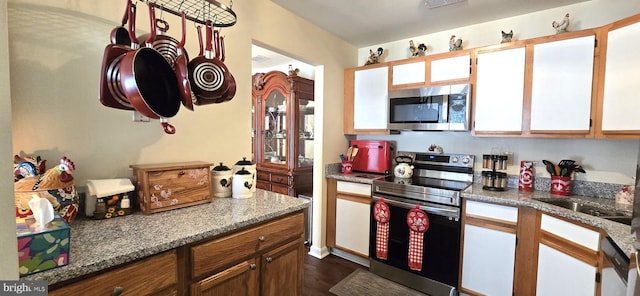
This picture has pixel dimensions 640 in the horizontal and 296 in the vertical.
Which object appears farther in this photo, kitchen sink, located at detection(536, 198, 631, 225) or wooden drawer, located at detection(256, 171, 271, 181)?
wooden drawer, located at detection(256, 171, 271, 181)

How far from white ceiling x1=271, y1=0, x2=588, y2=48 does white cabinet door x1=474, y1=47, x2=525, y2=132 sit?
0.37 metres

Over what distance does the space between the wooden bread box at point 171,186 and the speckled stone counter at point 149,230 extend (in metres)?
0.04

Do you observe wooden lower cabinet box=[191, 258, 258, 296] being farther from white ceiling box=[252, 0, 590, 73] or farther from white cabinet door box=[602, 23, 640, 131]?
white cabinet door box=[602, 23, 640, 131]

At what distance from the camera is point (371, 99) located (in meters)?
2.86

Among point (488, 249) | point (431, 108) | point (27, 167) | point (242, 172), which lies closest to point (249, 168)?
point (242, 172)

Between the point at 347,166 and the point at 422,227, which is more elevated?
the point at 347,166

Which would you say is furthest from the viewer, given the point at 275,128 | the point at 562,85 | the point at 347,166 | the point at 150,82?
the point at 275,128

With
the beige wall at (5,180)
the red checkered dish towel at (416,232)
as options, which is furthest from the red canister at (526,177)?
the beige wall at (5,180)

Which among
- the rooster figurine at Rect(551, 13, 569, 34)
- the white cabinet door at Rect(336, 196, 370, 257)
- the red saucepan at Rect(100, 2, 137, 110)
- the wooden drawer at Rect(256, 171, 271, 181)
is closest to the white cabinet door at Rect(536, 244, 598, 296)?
the white cabinet door at Rect(336, 196, 370, 257)

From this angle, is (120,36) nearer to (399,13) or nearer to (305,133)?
(399,13)

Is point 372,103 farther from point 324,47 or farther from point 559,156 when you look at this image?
point 559,156

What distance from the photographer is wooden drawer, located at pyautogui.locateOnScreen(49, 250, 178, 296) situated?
786mm

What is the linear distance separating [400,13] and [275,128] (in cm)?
197

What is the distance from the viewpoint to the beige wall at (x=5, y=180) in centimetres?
48
